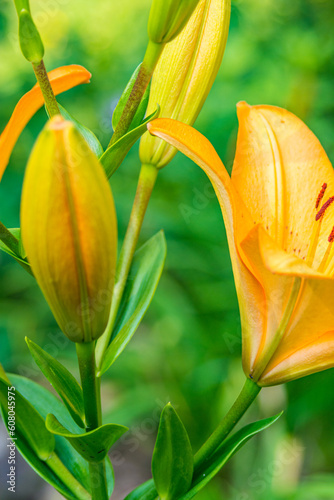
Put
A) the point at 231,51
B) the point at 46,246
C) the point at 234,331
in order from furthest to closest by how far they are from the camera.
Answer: the point at 231,51 → the point at 234,331 → the point at 46,246

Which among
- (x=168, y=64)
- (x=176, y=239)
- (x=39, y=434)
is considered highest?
(x=168, y=64)

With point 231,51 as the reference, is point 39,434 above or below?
below

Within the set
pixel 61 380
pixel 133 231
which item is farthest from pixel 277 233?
pixel 61 380

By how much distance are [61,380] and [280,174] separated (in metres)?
0.31

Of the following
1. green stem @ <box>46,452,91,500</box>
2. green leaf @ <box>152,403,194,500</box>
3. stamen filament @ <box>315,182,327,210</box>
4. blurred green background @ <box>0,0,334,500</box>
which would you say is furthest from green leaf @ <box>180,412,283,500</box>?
blurred green background @ <box>0,0,334,500</box>

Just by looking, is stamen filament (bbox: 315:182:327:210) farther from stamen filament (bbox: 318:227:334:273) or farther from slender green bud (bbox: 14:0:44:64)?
slender green bud (bbox: 14:0:44:64)

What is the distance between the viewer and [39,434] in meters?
0.58

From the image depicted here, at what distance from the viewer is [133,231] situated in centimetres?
62

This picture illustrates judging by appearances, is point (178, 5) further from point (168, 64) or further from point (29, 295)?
point (29, 295)

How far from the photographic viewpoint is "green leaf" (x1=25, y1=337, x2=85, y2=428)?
54 cm

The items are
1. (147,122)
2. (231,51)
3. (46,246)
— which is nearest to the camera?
(46,246)

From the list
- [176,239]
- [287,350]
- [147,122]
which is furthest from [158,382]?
[147,122]

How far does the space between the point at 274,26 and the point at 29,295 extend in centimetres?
99

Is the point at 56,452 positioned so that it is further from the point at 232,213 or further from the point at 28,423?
the point at 232,213
